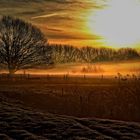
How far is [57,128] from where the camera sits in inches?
890

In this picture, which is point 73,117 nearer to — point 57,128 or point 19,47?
point 57,128

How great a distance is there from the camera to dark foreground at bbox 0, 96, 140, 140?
20.9m

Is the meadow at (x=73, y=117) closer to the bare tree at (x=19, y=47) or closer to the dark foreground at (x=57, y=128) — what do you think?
the dark foreground at (x=57, y=128)

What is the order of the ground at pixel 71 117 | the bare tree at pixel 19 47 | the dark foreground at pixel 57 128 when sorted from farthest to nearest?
the bare tree at pixel 19 47
the ground at pixel 71 117
the dark foreground at pixel 57 128

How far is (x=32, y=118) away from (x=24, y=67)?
59373 mm

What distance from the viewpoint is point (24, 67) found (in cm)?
8369

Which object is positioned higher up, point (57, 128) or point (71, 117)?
point (71, 117)

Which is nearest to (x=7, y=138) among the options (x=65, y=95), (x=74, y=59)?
(x=65, y=95)

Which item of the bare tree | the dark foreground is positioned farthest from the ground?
the bare tree

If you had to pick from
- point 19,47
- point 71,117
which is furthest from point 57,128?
point 19,47

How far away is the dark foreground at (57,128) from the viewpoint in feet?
68.7

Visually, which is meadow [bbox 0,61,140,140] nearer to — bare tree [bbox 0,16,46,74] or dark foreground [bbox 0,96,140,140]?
dark foreground [bbox 0,96,140,140]

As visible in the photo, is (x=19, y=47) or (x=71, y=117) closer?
(x=71, y=117)

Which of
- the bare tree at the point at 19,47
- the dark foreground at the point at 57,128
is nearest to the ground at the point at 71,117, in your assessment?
the dark foreground at the point at 57,128
